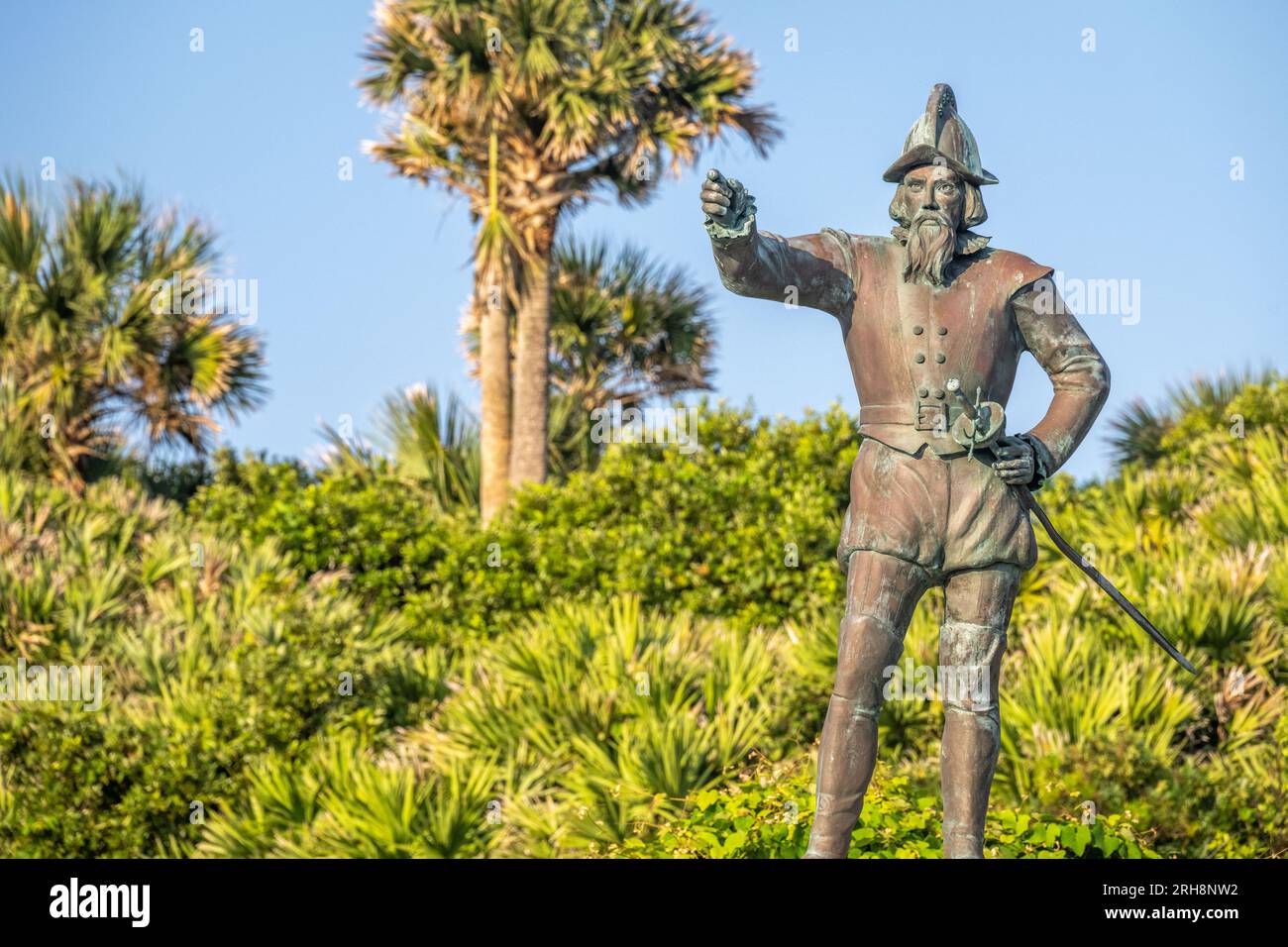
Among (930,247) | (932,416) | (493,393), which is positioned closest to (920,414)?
(932,416)

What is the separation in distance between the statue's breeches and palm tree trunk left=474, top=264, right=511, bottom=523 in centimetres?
1213

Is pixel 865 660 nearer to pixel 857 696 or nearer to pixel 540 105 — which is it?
pixel 857 696

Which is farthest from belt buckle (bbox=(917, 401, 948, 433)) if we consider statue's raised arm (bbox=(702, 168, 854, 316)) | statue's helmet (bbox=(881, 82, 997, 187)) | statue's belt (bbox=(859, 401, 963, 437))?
statue's helmet (bbox=(881, 82, 997, 187))

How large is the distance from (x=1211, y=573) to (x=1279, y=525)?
168 centimetres

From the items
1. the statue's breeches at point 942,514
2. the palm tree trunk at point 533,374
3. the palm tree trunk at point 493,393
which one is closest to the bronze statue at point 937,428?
the statue's breeches at point 942,514

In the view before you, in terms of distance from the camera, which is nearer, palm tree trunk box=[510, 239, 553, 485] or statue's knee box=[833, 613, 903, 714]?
statue's knee box=[833, 613, 903, 714]

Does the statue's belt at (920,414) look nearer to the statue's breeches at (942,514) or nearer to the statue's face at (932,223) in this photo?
the statue's breeches at (942,514)

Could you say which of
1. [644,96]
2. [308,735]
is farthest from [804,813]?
[644,96]

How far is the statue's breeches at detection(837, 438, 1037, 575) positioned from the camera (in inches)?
183

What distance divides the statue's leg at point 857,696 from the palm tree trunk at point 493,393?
12.1 metres

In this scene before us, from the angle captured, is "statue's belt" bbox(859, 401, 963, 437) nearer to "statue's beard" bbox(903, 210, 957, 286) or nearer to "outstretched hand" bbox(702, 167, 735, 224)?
"statue's beard" bbox(903, 210, 957, 286)

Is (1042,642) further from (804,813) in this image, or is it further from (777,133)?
(777,133)

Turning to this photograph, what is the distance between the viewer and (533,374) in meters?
17.2

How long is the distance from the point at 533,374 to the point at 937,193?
41.3 ft
